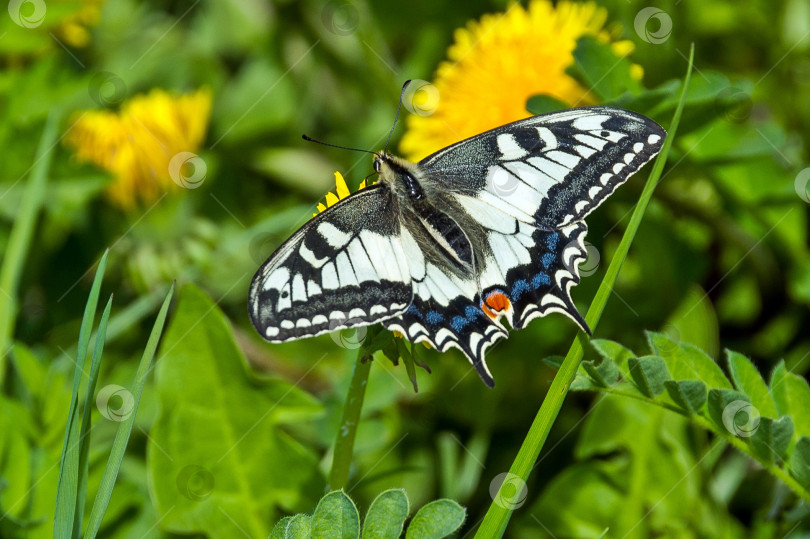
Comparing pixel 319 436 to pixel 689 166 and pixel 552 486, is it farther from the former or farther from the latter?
pixel 689 166

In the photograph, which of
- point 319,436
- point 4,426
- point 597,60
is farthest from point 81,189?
point 597,60

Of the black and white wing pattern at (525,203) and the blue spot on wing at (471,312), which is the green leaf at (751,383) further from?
the blue spot on wing at (471,312)

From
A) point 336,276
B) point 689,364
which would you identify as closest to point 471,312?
point 336,276

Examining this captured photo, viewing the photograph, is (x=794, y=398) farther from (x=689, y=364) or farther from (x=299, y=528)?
(x=299, y=528)

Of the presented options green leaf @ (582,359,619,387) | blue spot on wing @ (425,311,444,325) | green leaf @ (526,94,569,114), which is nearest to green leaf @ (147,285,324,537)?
blue spot on wing @ (425,311,444,325)

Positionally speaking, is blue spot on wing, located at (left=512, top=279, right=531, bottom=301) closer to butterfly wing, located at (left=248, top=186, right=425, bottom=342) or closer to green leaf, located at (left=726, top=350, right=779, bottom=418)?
butterfly wing, located at (left=248, top=186, right=425, bottom=342)
